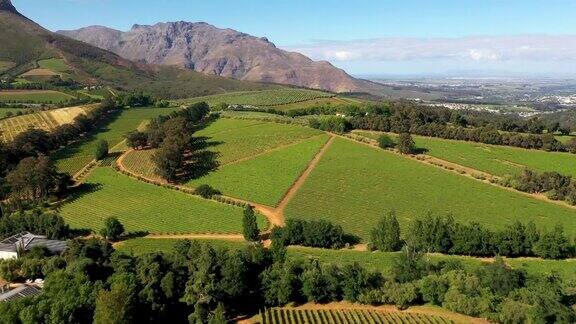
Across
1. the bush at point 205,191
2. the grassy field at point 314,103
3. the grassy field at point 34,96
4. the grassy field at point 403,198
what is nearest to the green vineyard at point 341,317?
the grassy field at point 403,198

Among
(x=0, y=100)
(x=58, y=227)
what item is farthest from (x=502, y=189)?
(x=0, y=100)

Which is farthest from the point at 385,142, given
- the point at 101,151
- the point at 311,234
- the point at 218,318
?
the point at 218,318

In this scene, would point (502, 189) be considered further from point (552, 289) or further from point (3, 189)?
point (3, 189)

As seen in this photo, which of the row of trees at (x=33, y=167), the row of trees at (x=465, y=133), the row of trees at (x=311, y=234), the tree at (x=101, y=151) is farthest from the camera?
the row of trees at (x=465, y=133)

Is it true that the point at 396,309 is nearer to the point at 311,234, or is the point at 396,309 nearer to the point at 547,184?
the point at 311,234

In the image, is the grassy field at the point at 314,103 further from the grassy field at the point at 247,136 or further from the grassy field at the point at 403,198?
the grassy field at the point at 403,198

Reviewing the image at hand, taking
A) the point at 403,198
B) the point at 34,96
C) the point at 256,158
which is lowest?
the point at 403,198
